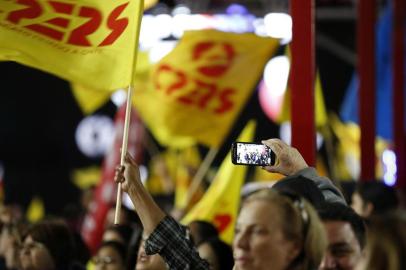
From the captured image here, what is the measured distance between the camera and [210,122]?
12.8 meters

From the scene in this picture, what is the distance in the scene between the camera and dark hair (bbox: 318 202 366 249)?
5.68m

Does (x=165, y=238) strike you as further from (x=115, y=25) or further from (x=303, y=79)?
(x=303, y=79)

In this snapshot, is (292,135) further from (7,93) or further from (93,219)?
(7,93)

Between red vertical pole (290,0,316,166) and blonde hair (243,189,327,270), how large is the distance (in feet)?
9.78

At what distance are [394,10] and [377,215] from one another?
10513mm

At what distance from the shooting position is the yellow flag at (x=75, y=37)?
23.9 feet

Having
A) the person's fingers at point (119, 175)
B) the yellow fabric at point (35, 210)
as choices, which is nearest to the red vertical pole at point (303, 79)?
the person's fingers at point (119, 175)

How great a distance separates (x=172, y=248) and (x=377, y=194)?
366 cm

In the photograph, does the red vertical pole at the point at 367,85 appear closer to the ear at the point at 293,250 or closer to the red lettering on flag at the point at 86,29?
the red lettering on flag at the point at 86,29

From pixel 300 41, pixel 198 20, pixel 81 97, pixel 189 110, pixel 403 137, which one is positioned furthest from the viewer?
pixel 198 20

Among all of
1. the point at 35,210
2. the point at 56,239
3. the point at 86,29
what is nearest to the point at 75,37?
the point at 86,29

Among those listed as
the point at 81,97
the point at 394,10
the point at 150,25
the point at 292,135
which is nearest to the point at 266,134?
the point at 150,25

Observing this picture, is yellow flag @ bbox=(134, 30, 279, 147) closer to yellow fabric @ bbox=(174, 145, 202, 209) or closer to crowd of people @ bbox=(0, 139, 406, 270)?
yellow fabric @ bbox=(174, 145, 202, 209)

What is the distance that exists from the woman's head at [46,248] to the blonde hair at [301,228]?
3.35m
